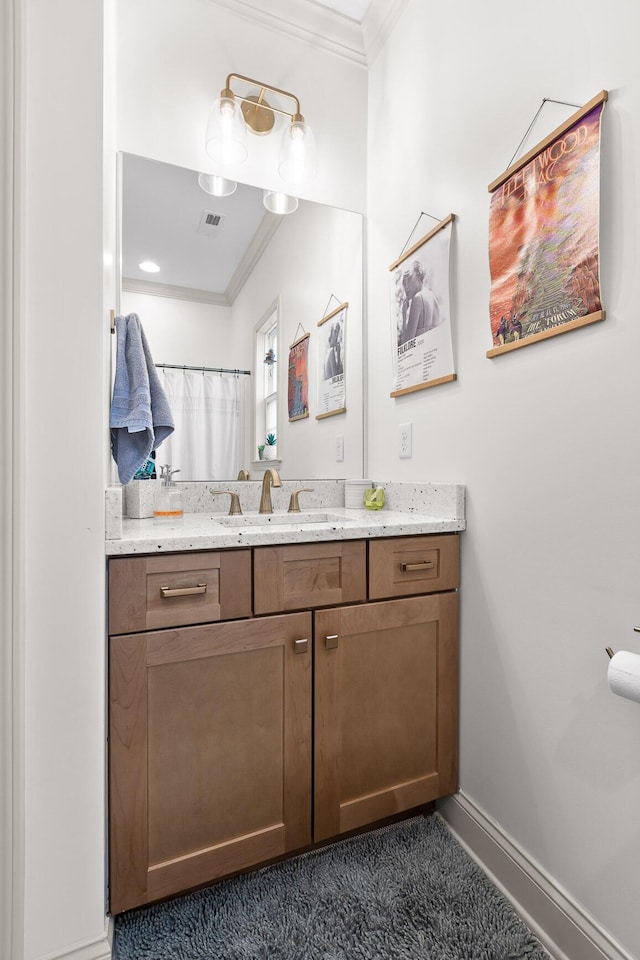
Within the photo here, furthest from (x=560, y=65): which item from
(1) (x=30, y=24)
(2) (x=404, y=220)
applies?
(1) (x=30, y=24)

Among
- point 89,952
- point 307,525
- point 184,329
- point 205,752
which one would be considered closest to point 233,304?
point 184,329

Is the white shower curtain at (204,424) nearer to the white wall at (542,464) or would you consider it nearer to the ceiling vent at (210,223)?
the ceiling vent at (210,223)

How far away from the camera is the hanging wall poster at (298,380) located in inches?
79.4

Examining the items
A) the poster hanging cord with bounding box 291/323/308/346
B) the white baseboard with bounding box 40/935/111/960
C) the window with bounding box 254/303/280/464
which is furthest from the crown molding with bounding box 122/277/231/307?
the white baseboard with bounding box 40/935/111/960

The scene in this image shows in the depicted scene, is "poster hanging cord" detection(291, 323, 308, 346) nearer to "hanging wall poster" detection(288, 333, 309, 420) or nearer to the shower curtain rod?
"hanging wall poster" detection(288, 333, 309, 420)

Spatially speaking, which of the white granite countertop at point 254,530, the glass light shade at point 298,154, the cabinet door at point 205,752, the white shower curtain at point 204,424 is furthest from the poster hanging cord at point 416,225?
the cabinet door at point 205,752

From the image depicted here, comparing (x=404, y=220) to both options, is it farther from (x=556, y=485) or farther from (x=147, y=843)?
(x=147, y=843)

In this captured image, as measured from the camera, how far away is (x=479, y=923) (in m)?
1.18

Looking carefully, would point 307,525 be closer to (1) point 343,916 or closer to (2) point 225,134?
(1) point 343,916

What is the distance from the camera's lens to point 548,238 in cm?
117

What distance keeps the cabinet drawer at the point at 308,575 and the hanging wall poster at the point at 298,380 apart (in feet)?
2.71

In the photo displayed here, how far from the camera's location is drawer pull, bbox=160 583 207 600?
1.13 meters

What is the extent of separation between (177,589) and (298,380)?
3.72 ft

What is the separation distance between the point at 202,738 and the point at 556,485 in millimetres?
1057
